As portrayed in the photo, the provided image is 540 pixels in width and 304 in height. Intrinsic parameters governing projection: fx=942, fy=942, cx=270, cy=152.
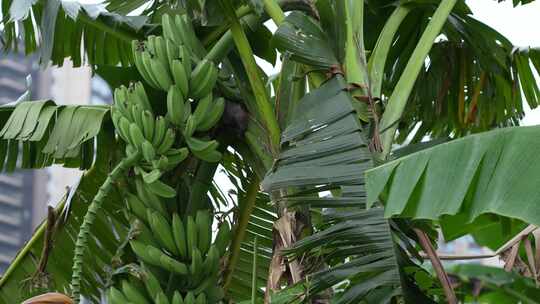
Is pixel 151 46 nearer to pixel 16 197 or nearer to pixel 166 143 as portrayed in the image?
pixel 166 143

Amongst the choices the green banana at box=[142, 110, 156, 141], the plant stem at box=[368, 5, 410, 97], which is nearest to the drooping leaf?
the plant stem at box=[368, 5, 410, 97]

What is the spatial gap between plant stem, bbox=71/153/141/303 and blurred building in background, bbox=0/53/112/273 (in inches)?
1109

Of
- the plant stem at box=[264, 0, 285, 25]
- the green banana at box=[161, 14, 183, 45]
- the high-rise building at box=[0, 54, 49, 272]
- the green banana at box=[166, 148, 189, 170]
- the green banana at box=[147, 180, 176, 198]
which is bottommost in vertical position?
the green banana at box=[147, 180, 176, 198]

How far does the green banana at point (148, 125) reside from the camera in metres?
1.89

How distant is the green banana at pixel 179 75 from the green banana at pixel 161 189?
8.3 inches

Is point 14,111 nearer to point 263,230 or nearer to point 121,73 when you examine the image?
point 121,73

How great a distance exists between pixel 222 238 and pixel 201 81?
34 cm

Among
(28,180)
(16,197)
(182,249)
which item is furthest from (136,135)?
(28,180)

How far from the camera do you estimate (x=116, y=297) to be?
183 centimetres

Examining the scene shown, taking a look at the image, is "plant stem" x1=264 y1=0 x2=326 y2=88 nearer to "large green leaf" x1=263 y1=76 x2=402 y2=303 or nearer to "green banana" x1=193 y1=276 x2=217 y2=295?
"large green leaf" x1=263 y1=76 x2=402 y2=303

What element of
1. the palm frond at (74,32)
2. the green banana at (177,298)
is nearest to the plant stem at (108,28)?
the palm frond at (74,32)

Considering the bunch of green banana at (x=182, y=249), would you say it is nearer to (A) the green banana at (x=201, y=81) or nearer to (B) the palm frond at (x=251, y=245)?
(A) the green banana at (x=201, y=81)

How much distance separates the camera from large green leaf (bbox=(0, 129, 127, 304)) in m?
2.46

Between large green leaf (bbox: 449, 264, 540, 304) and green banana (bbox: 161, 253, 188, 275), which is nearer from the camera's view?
large green leaf (bbox: 449, 264, 540, 304)
